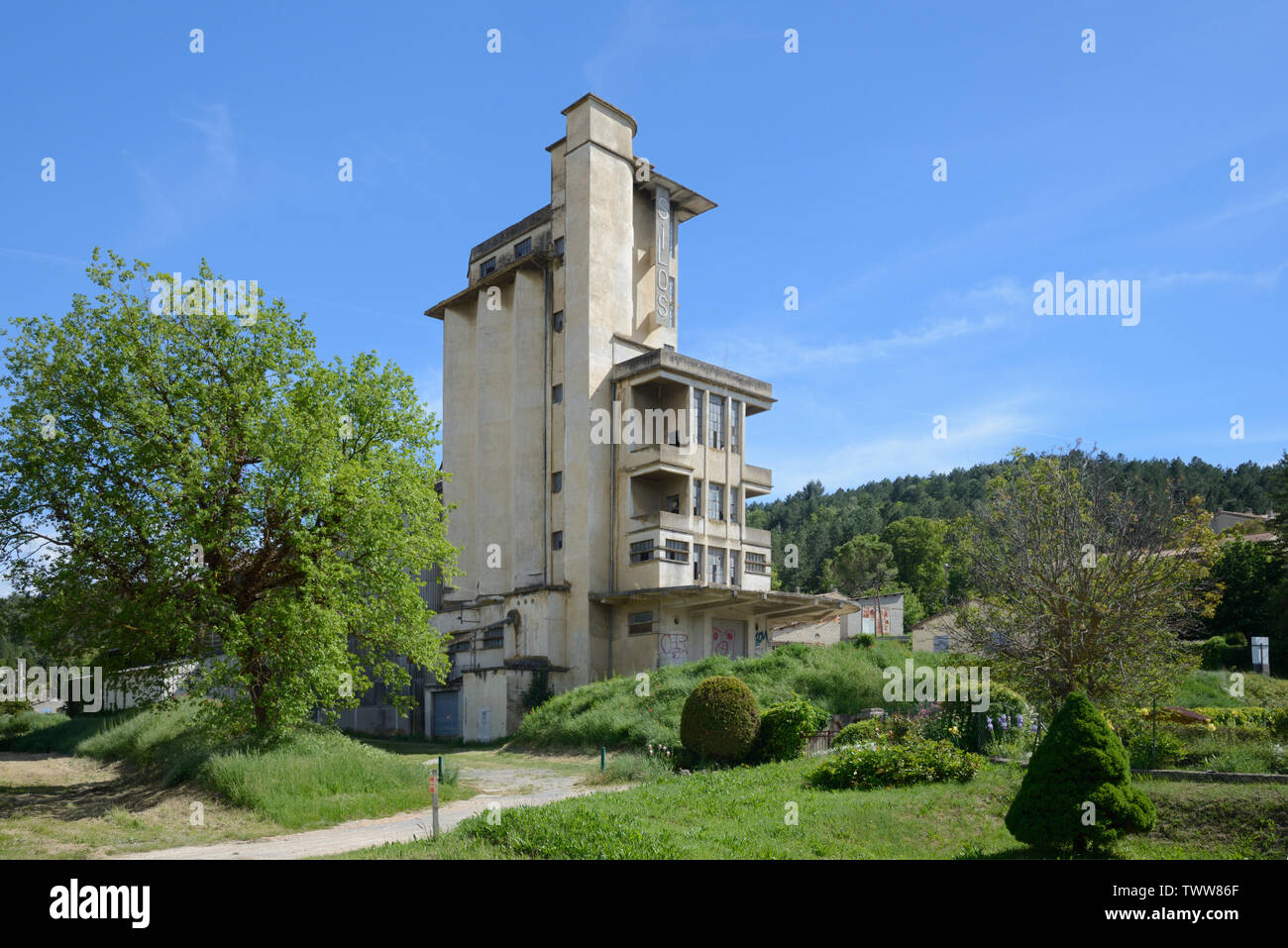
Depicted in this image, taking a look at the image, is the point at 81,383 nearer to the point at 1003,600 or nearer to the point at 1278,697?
the point at 1003,600

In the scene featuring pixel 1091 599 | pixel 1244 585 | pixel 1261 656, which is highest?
pixel 1091 599

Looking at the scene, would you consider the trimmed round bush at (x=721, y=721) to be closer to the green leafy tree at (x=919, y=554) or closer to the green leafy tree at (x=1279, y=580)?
the green leafy tree at (x=1279, y=580)

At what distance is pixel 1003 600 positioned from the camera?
2238cm

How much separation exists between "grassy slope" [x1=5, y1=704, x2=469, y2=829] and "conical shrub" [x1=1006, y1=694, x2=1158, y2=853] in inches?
486

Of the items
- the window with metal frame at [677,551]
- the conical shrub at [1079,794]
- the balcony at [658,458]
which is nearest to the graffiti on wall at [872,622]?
the window with metal frame at [677,551]

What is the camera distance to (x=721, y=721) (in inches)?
906

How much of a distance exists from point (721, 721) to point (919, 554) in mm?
84842

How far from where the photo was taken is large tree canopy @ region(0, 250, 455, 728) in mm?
21547

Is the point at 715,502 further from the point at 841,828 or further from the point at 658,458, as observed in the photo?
the point at 841,828

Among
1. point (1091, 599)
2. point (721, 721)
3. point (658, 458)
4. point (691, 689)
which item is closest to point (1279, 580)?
point (658, 458)

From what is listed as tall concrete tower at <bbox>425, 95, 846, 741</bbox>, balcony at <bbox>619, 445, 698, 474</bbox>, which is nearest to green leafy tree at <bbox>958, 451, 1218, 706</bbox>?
tall concrete tower at <bbox>425, 95, 846, 741</bbox>

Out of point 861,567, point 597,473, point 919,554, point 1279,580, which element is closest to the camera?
point 597,473

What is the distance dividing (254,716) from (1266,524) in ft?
203
